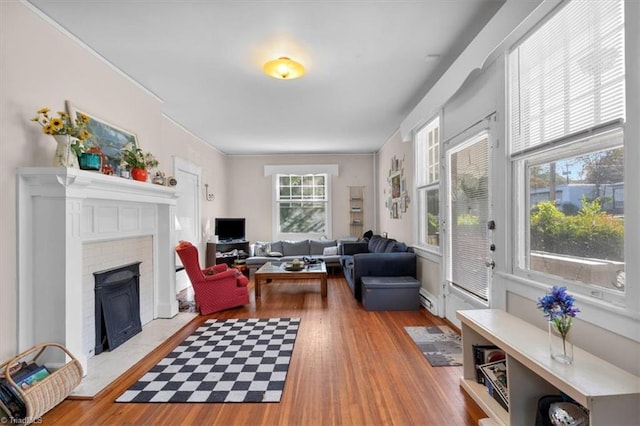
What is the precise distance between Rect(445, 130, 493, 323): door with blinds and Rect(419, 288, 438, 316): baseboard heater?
0.23 metres

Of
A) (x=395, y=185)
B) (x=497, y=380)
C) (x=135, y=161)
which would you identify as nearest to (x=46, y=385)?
(x=135, y=161)

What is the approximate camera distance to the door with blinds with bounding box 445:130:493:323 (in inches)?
108

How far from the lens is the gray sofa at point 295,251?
20.6 ft

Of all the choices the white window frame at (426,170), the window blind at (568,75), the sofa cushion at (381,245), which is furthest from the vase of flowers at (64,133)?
the sofa cushion at (381,245)

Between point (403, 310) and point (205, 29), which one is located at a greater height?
point (205, 29)

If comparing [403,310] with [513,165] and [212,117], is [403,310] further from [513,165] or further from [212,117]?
[212,117]

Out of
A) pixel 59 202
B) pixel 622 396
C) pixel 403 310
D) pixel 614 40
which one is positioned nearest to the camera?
pixel 622 396

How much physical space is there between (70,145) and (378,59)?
2.67 metres

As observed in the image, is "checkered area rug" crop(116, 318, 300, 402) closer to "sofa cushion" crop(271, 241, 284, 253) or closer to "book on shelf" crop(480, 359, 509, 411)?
"book on shelf" crop(480, 359, 509, 411)

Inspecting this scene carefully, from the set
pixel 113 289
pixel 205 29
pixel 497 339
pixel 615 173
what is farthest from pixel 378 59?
pixel 113 289

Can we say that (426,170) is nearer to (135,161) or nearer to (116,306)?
(135,161)

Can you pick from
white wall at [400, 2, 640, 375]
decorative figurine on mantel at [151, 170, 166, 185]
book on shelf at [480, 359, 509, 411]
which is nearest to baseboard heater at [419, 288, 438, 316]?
white wall at [400, 2, 640, 375]

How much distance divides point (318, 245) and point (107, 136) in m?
4.61

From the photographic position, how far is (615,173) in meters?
1.48
